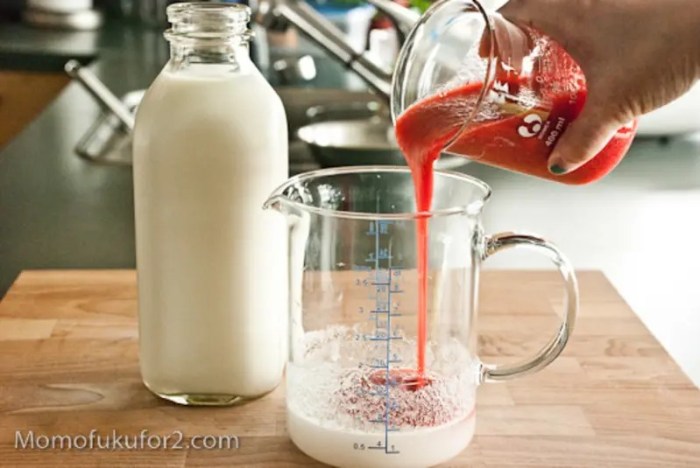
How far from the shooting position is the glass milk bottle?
861mm

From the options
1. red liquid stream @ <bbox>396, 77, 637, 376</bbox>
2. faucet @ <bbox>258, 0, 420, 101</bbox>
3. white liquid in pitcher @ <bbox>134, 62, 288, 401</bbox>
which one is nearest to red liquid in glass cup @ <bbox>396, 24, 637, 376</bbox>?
red liquid stream @ <bbox>396, 77, 637, 376</bbox>

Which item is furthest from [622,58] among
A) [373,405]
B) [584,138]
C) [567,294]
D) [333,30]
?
[333,30]

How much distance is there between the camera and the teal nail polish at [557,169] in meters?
0.85

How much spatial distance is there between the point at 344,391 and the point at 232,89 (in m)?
0.26

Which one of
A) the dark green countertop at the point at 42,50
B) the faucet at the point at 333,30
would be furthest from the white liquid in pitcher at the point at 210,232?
the dark green countertop at the point at 42,50

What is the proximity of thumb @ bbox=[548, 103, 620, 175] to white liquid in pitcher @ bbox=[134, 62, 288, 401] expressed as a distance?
→ 231 millimetres

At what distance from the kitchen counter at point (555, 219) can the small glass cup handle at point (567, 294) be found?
0.25 meters

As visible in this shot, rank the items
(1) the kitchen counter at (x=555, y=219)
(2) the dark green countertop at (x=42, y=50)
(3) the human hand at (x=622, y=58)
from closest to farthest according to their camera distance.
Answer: (3) the human hand at (x=622, y=58) < (1) the kitchen counter at (x=555, y=219) < (2) the dark green countertop at (x=42, y=50)

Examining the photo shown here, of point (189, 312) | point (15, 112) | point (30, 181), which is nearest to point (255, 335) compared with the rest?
point (189, 312)

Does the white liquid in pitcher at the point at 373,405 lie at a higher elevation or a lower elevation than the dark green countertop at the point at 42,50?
higher

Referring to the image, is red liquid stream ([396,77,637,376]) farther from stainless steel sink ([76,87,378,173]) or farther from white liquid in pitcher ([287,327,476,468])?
stainless steel sink ([76,87,378,173])

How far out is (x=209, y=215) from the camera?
→ 88 centimetres

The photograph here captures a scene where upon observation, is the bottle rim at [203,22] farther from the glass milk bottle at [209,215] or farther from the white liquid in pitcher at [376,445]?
the white liquid in pitcher at [376,445]

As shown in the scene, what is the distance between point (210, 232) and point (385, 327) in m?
0.16
